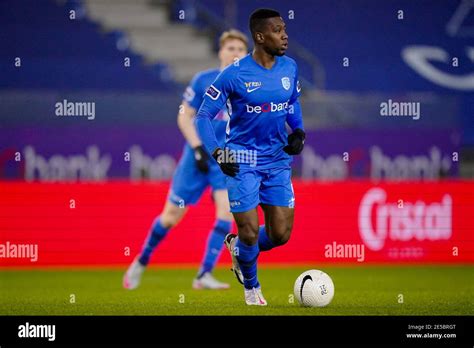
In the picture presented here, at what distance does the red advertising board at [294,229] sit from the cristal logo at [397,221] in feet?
0.04

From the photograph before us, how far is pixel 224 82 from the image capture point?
7195mm

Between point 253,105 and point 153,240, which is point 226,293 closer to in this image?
point 153,240

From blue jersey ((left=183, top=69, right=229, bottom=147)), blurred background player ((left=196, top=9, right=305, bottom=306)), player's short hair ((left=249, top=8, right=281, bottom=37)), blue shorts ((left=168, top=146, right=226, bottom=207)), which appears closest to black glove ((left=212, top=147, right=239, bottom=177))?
blurred background player ((left=196, top=9, right=305, bottom=306))

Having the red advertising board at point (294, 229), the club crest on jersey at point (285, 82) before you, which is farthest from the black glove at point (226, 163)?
the red advertising board at point (294, 229)

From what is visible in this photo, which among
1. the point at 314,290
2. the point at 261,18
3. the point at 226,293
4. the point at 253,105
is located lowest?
the point at 226,293

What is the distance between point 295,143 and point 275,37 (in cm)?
77

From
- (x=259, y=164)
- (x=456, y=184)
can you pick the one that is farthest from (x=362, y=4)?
(x=259, y=164)

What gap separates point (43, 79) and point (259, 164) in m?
8.25

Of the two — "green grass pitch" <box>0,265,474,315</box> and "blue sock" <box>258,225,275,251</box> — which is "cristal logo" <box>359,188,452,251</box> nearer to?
"green grass pitch" <box>0,265,474,315</box>

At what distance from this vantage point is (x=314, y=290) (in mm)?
7398

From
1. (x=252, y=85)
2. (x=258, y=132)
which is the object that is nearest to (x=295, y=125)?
(x=258, y=132)

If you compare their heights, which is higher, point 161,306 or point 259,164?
point 259,164

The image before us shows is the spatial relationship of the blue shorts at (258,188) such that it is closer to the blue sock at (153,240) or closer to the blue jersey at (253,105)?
the blue jersey at (253,105)
